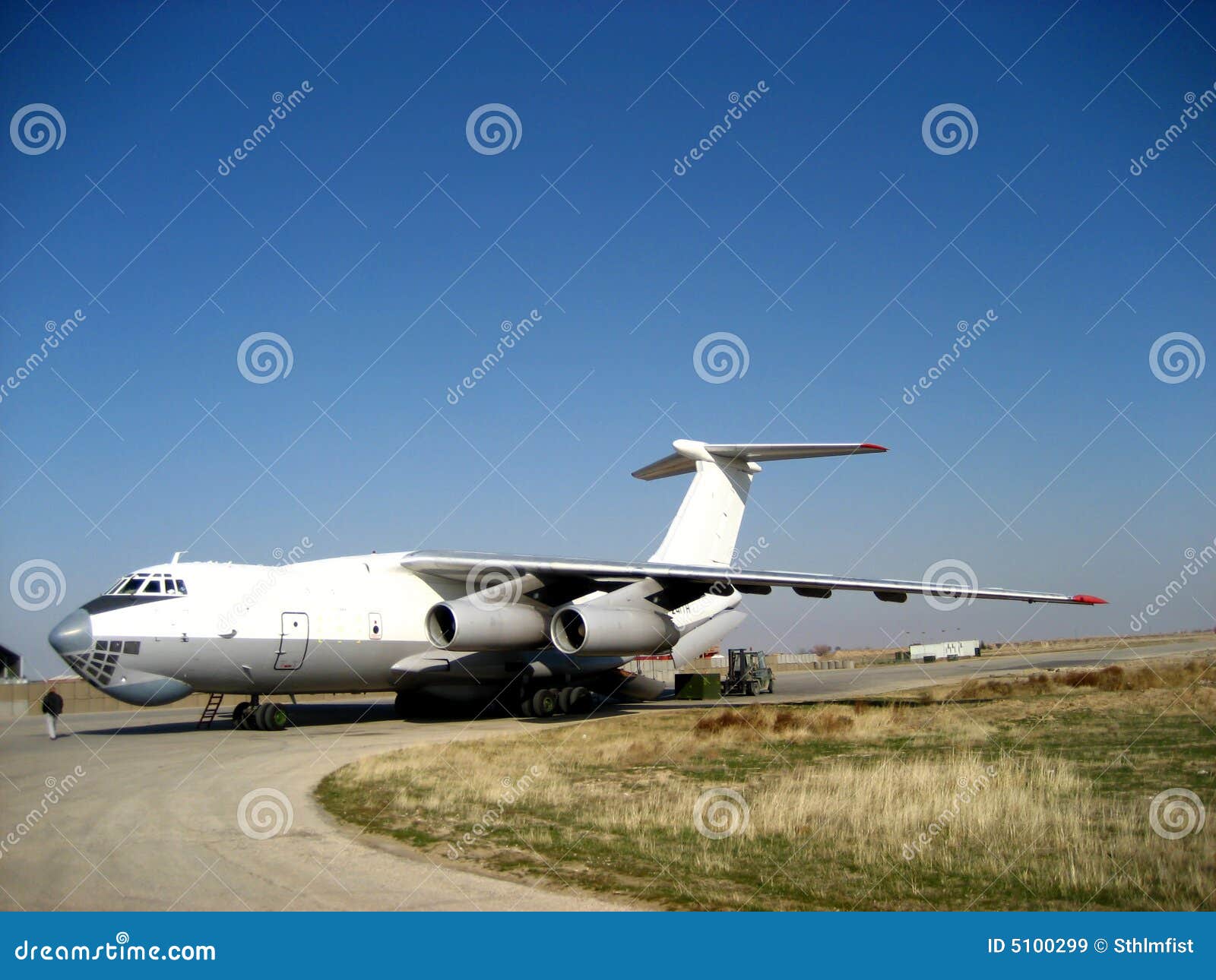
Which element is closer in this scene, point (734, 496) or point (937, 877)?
point (937, 877)

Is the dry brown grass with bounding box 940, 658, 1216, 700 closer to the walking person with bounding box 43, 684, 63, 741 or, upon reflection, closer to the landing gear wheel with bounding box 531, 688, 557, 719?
the landing gear wheel with bounding box 531, 688, 557, 719

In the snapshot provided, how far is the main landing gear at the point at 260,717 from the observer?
17.0 m

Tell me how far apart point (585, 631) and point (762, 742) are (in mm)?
4986

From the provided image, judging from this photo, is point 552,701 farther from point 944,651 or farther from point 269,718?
point 944,651

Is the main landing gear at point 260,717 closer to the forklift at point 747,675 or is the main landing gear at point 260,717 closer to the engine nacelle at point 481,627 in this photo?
the engine nacelle at point 481,627

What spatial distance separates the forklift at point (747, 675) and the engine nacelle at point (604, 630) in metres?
9.86

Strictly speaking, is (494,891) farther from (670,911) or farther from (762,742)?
(762,742)

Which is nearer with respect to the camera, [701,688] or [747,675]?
[701,688]

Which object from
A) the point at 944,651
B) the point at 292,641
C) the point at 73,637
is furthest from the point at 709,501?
the point at 944,651

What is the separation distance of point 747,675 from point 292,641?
15.5 metres

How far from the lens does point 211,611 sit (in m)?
15.8

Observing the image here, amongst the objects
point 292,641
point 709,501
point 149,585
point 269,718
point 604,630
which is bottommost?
point 269,718

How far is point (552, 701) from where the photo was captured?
2020cm

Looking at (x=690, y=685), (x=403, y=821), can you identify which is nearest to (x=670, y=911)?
(x=403, y=821)
